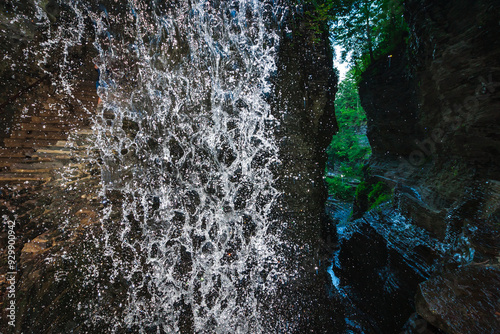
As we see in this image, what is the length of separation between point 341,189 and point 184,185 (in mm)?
12398

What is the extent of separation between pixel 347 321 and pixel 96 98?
19.6ft

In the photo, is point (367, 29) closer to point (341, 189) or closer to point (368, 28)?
point (368, 28)

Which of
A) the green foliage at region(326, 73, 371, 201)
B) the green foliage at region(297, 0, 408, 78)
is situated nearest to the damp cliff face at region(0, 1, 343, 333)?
the green foliage at region(297, 0, 408, 78)

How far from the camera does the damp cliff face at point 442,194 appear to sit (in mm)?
2271

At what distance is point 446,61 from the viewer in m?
4.34

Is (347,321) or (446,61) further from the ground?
(446,61)

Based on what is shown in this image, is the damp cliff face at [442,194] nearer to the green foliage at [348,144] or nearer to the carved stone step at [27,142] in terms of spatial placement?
the green foliage at [348,144]

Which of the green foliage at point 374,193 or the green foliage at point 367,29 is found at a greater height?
the green foliage at point 367,29

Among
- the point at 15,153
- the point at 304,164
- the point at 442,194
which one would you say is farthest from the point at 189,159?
the point at 442,194

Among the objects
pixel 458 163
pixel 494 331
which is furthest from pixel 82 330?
pixel 458 163

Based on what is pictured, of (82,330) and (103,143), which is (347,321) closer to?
(82,330)

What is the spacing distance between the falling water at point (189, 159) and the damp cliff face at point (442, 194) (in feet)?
8.00

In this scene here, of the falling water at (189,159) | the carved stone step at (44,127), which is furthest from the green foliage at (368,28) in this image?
the carved stone step at (44,127)

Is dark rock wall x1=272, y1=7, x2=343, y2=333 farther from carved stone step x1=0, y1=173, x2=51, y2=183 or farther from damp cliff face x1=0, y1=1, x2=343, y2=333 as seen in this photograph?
carved stone step x1=0, y1=173, x2=51, y2=183
